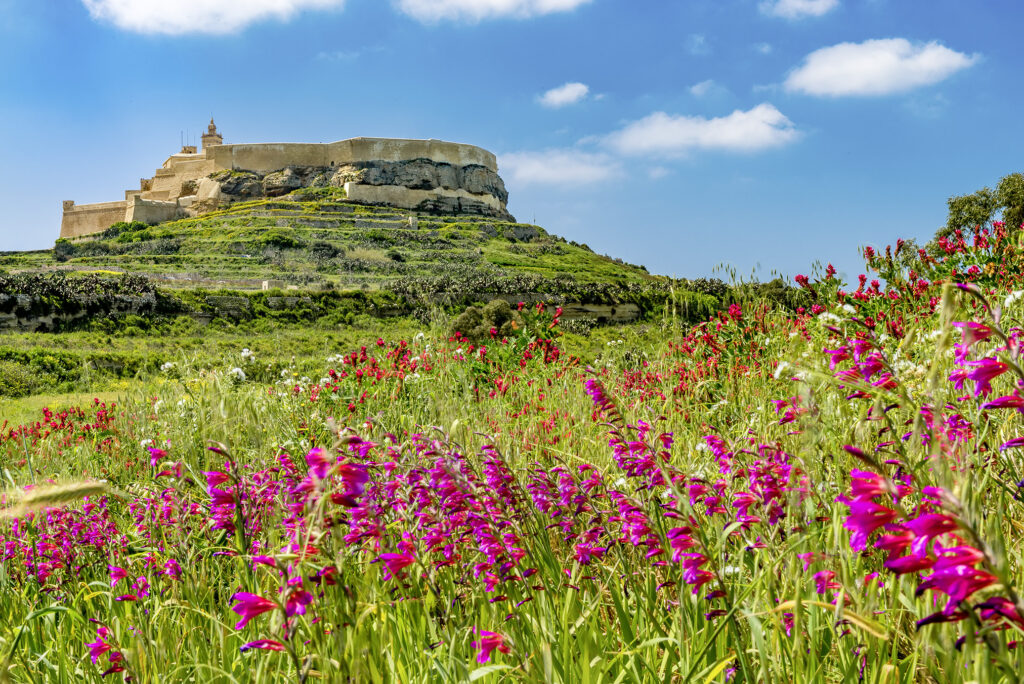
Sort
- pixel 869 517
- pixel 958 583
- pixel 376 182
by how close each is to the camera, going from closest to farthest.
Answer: pixel 958 583, pixel 869 517, pixel 376 182

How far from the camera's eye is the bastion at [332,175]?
70688 mm

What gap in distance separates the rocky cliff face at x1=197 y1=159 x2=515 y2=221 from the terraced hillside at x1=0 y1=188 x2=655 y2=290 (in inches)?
120

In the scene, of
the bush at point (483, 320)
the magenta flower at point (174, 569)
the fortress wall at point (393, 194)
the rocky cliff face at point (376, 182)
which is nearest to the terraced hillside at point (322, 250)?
the fortress wall at point (393, 194)

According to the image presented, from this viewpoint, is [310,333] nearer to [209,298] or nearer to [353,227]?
[209,298]

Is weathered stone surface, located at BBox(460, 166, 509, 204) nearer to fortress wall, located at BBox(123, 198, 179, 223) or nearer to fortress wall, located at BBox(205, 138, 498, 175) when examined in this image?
fortress wall, located at BBox(205, 138, 498, 175)

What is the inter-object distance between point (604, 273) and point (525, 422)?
45914 millimetres

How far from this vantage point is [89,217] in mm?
68500

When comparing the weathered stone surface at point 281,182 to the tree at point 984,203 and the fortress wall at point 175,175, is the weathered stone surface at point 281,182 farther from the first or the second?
the tree at point 984,203

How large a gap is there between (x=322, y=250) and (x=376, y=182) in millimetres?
21542

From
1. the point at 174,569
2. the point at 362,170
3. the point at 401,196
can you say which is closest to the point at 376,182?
the point at 362,170

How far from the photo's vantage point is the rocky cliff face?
70.7 m

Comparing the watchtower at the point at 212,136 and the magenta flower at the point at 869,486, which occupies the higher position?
the watchtower at the point at 212,136

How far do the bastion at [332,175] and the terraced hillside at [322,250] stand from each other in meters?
2.93

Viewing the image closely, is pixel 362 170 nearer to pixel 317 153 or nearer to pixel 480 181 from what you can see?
pixel 317 153
